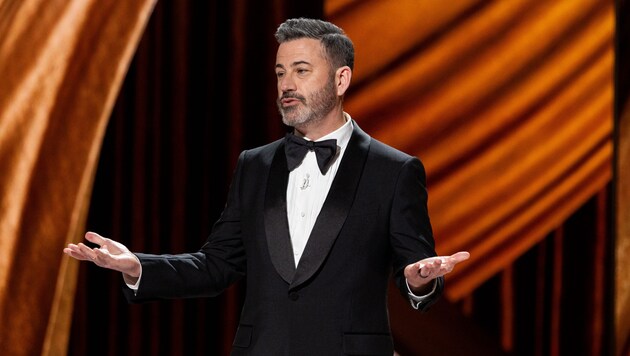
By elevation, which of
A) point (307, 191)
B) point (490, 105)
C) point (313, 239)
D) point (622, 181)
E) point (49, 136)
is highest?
point (490, 105)

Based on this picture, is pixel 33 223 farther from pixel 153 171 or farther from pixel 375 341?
pixel 375 341

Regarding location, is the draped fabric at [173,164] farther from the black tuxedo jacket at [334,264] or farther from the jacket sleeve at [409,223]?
the jacket sleeve at [409,223]

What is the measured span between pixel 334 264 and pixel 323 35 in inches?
20.1

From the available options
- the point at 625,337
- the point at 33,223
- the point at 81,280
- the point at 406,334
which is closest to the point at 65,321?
the point at 81,280

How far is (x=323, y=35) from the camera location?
1.85 metres

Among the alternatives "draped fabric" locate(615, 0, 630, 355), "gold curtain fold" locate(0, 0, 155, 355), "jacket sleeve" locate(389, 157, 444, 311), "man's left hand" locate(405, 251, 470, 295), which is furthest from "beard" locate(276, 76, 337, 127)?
"draped fabric" locate(615, 0, 630, 355)

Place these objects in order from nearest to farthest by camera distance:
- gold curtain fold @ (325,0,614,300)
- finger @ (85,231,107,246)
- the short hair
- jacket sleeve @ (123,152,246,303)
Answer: finger @ (85,231,107,246), jacket sleeve @ (123,152,246,303), the short hair, gold curtain fold @ (325,0,614,300)

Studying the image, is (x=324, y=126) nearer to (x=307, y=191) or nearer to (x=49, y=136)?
(x=307, y=191)

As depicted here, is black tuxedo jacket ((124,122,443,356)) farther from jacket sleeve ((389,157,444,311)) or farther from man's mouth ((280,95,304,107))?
man's mouth ((280,95,304,107))

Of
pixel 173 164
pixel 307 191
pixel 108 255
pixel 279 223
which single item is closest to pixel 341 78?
pixel 307 191

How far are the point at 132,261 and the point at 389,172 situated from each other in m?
0.55

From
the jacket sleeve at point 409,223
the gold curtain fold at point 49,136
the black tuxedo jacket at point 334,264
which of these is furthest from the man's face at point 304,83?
the gold curtain fold at point 49,136

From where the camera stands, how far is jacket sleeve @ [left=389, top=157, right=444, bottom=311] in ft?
5.45

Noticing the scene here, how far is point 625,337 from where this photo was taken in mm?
3107
